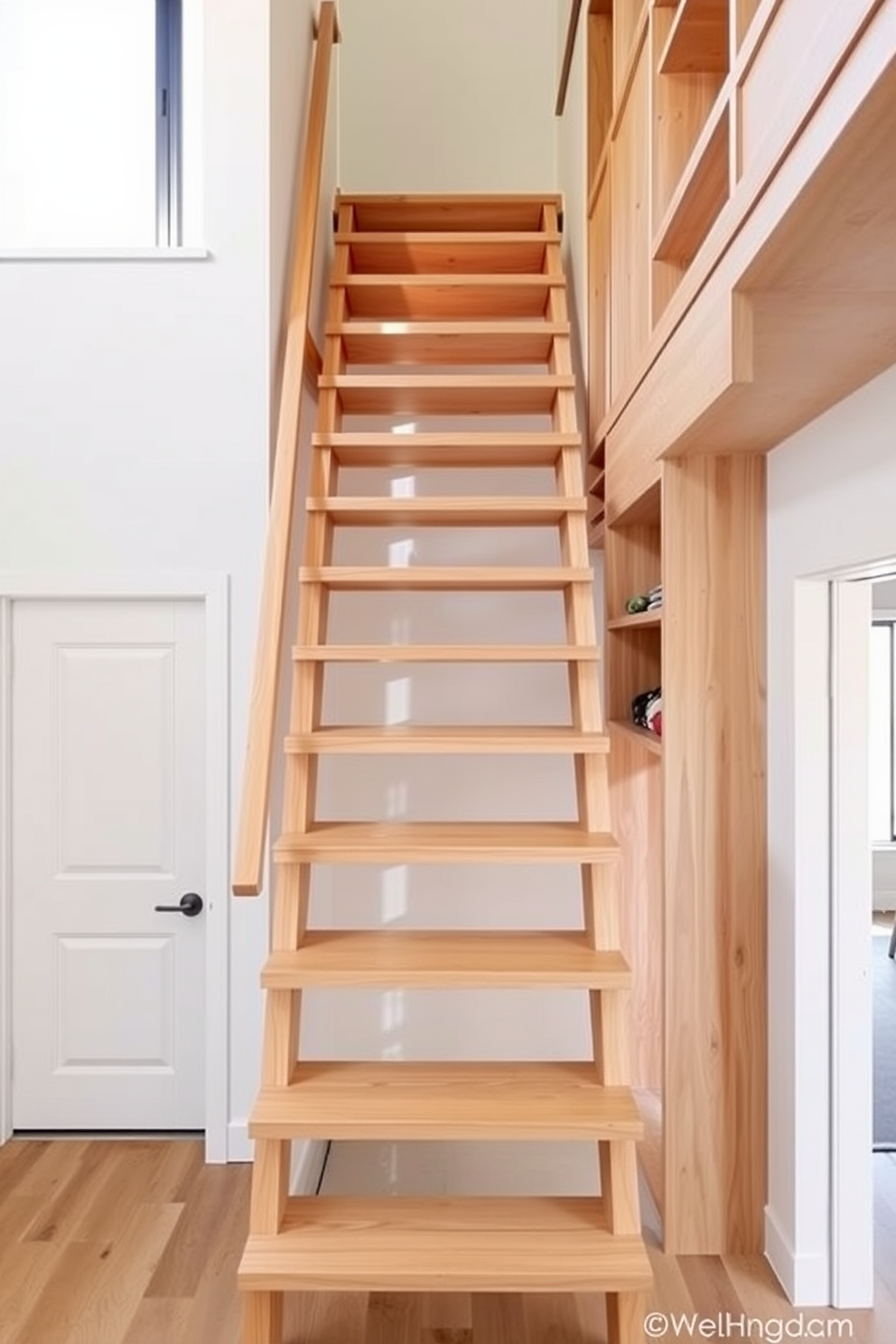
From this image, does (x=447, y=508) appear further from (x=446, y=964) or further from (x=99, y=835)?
(x=99, y=835)

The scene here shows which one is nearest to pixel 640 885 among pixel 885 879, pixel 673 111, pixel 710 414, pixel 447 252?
pixel 710 414

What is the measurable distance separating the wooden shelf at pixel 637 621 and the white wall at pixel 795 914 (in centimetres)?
32

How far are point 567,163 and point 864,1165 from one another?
3.74 metres

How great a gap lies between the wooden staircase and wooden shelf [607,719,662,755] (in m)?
0.21

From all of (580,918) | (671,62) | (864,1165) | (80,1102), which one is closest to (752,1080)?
(864,1165)

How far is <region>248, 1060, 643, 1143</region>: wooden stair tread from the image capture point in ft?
5.79

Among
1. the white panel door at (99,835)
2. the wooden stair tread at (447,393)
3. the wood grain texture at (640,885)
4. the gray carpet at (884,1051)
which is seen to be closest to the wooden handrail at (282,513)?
the wooden stair tread at (447,393)

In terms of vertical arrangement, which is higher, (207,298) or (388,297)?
(388,297)

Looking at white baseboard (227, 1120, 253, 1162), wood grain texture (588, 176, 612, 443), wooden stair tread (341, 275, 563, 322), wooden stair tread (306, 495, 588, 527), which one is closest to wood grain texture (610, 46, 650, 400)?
wood grain texture (588, 176, 612, 443)

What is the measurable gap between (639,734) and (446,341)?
61.1 inches

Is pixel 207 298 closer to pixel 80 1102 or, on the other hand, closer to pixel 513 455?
pixel 513 455

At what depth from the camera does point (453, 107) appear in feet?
14.1

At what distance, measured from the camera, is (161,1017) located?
117 inches

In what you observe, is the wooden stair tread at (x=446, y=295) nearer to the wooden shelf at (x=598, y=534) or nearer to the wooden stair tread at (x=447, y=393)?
the wooden stair tread at (x=447, y=393)
